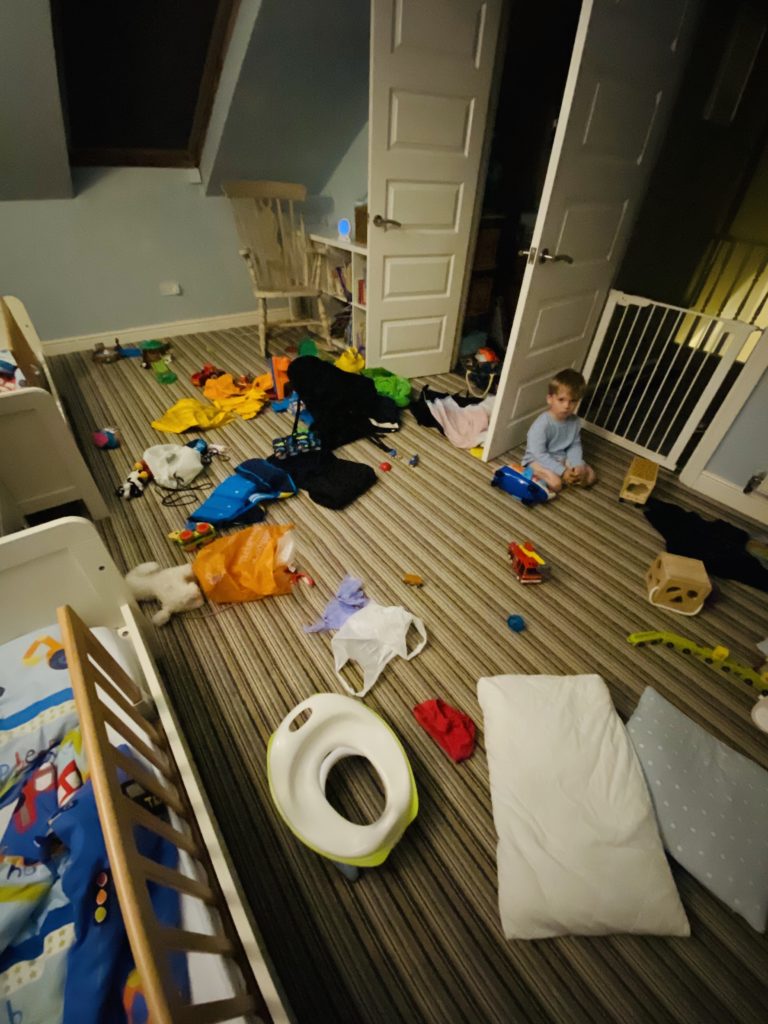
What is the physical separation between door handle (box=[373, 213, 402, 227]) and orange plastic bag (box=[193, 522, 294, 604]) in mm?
1794

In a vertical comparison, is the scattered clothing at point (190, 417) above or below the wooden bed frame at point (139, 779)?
below

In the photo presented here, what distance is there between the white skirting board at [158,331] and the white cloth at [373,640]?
10.2ft

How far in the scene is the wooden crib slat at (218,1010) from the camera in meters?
Result: 0.50

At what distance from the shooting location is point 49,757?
33.8 inches

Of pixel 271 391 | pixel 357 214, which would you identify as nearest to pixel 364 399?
pixel 271 391

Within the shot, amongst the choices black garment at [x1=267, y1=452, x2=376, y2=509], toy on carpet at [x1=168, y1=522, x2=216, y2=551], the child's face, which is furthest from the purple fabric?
the child's face

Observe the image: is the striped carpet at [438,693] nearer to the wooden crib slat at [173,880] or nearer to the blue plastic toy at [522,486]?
the blue plastic toy at [522,486]

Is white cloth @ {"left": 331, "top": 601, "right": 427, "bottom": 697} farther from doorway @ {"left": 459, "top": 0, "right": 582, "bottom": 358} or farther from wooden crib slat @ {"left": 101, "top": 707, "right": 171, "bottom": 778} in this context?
doorway @ {"left": 459, "top": 0, "right": 582, "bottom": 358}

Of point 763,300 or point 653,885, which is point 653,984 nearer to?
point 653,885

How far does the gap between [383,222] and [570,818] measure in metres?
2.71

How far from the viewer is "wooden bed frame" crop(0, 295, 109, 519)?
160cm

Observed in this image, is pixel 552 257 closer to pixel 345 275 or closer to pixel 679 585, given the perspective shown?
pixel 679 585

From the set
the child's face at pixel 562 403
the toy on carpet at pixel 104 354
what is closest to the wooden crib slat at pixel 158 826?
the child's face at pixel 562 403

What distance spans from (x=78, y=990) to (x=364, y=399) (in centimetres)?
238
